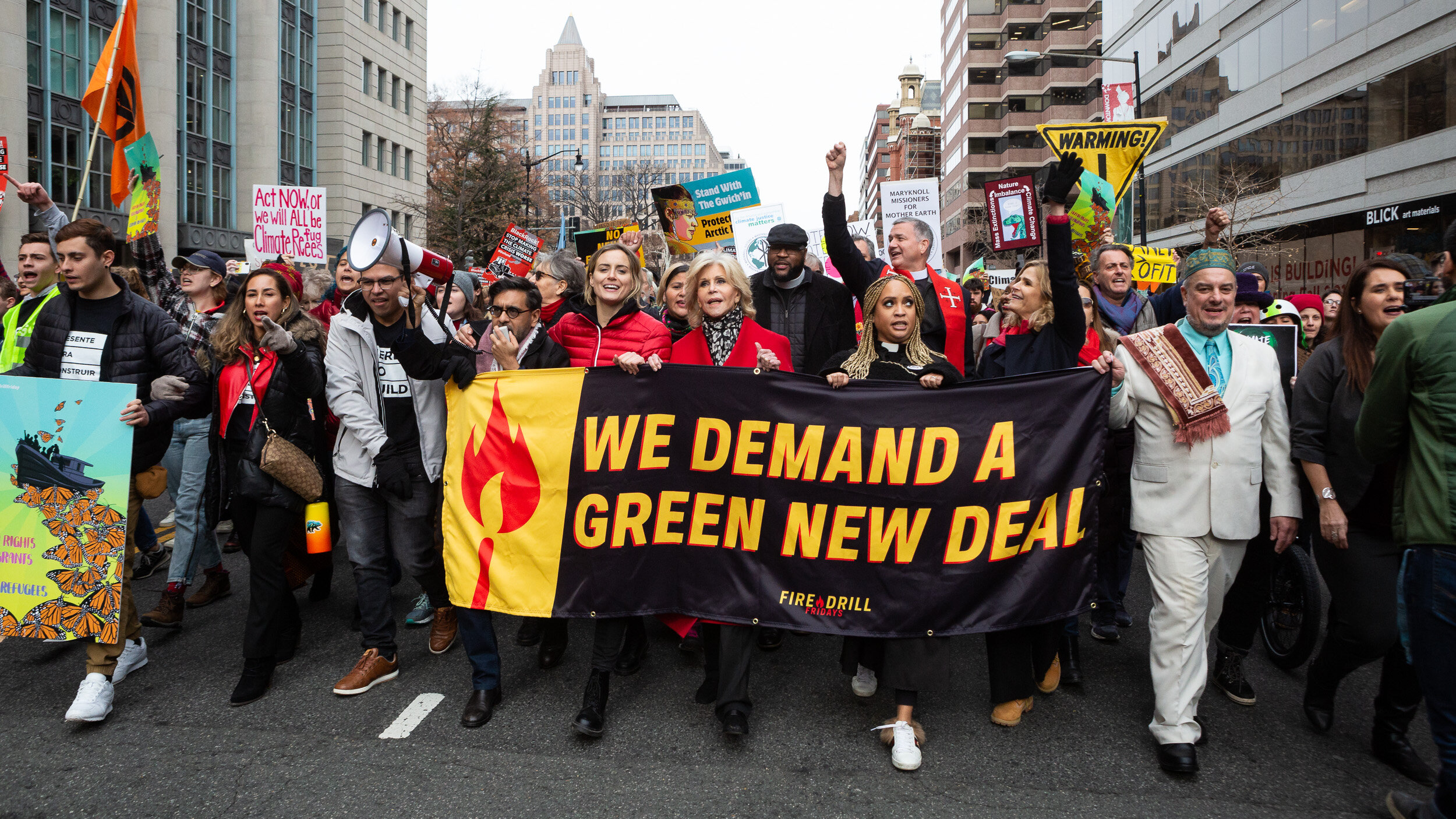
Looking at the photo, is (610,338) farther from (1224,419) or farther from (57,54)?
(57,54)

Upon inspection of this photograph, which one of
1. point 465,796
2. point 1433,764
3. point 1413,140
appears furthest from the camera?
point 1413,140

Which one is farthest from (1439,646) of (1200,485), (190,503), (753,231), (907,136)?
(907,136)

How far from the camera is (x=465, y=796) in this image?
3367 millimetres

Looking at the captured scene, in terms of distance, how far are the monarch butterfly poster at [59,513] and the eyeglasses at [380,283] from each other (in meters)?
1.14

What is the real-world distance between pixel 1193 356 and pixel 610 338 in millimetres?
2705

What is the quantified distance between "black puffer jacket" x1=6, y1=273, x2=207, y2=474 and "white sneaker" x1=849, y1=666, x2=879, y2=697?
3.54 m

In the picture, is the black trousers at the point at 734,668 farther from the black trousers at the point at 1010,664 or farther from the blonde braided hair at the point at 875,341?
the blonde braided hair at the point at 875,341

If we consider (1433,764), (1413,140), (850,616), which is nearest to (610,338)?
(850,616)

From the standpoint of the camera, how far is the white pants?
12.1 ft

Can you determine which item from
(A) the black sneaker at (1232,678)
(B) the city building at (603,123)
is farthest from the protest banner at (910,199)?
(B) the city building at (603,123)

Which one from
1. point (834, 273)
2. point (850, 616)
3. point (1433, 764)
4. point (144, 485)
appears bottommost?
point (1433, 764)

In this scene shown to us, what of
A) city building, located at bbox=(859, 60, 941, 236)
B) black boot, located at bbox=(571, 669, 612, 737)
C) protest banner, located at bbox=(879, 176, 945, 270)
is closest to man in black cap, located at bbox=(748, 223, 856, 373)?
black boot, located at bbox=(571, 669, 612, 737)

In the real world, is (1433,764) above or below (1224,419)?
below

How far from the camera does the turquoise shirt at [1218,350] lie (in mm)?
3920
